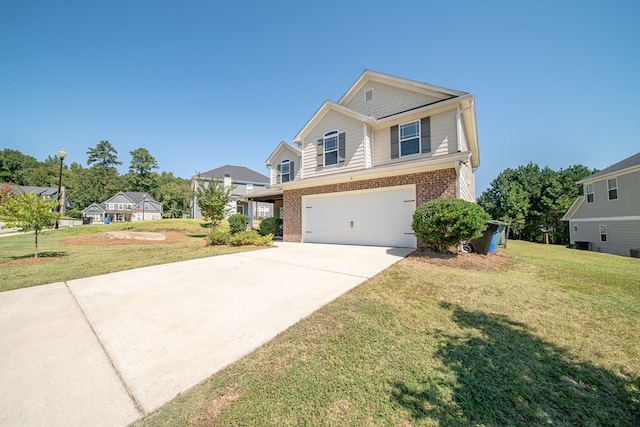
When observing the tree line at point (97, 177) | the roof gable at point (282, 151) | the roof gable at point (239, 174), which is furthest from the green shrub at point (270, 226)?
the tree line at point (97, 177)

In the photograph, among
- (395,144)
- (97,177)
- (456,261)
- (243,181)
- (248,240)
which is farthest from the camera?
(97,177)

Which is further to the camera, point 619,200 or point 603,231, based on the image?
point 603,231

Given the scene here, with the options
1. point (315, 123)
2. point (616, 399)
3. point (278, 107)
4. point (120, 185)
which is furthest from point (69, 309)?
point (120, 185)

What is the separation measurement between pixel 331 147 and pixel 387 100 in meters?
3.59

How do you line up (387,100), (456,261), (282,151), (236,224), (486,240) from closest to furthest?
(456,261)
(486,240)
(387,100)
(236,224)
(282,151)

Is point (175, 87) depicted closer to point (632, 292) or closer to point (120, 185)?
point (632, 292)

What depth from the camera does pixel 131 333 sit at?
2.81 metres

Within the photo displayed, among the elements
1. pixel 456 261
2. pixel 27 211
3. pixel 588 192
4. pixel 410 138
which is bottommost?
pixel 456 261

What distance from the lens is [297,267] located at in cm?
596

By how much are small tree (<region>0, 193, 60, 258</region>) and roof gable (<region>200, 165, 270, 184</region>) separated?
2359 centimetres

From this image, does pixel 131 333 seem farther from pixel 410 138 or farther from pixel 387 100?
pixel 387 100

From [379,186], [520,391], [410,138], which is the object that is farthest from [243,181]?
[520,391]

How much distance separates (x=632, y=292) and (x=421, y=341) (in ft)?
16.3

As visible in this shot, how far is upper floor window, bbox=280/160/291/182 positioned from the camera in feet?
56.6
